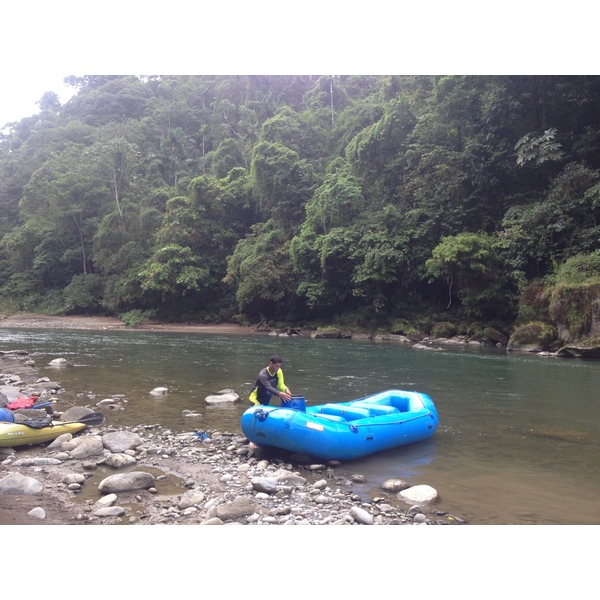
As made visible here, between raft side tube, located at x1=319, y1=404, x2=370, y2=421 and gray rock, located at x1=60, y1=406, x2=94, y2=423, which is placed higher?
raft side tube, located at x1=319, y1=404, x2=370, y2=421

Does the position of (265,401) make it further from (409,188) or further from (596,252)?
(409,188)

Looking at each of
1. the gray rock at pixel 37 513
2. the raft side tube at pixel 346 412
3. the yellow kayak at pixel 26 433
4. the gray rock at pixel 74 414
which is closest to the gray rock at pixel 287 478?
the raft side tube at pixel 346 412

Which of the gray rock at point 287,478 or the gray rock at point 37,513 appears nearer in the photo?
the gray rock at point 37,513

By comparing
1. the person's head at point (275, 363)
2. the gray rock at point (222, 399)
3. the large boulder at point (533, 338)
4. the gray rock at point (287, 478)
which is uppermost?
the person's head at point (275, 363)

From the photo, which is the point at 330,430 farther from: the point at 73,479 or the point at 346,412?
the point at 73,479

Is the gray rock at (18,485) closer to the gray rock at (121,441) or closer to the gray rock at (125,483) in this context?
the gray rock at (125,483)

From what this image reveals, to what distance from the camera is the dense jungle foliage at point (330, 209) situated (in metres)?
18.5

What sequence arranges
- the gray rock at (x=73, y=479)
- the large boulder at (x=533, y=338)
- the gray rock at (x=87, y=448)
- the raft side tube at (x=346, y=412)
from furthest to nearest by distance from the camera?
the large boulder at (x=533, y=338)
the raft side tube at (x=346, y=412)
the gray rock at (x=87, y=448)
the gray rock at (x=73, y=479)

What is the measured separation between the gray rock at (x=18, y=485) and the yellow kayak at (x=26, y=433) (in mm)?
1211

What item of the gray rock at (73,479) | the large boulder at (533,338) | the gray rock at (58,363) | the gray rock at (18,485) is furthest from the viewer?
the large boulder at (533,338)

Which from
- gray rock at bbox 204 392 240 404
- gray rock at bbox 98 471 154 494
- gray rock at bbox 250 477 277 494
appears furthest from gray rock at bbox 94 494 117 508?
gray rock at bbox 204 392 240 404

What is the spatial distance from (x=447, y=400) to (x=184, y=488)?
5.14 metres

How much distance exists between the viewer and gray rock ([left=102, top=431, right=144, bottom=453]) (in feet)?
16.6

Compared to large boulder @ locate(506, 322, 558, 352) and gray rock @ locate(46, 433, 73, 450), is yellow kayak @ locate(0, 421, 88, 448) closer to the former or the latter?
gray rock @ locate(46, 433, 73, 450)
